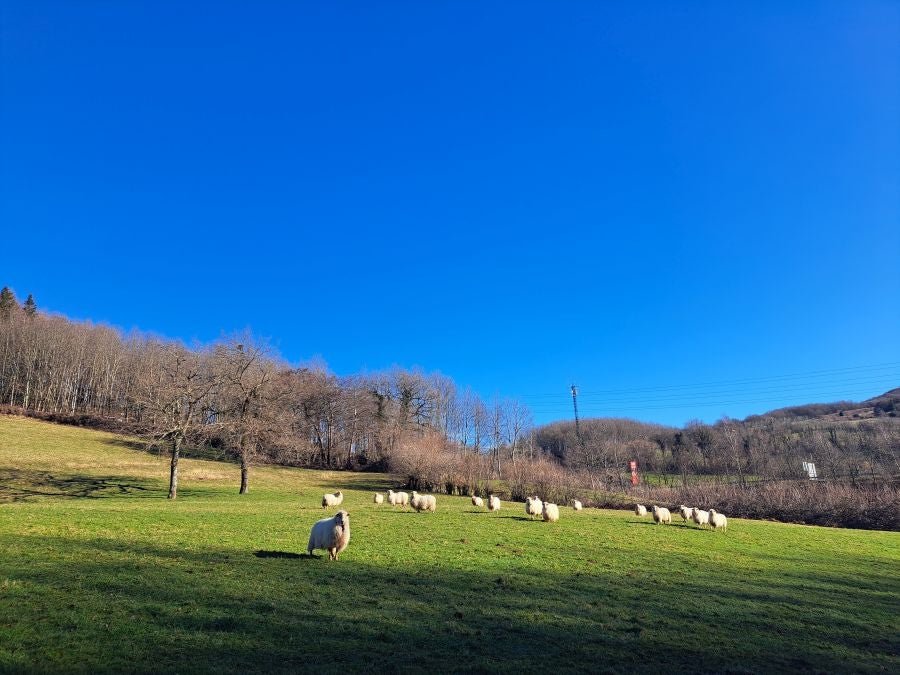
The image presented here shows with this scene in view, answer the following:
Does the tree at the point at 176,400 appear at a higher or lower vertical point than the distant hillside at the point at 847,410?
lower

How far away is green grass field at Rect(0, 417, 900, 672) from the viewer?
24.7 ft

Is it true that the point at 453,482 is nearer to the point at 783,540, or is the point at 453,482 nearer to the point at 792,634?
the point at 783,540

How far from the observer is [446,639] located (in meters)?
8.52

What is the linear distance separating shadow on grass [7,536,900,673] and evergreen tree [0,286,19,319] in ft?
363

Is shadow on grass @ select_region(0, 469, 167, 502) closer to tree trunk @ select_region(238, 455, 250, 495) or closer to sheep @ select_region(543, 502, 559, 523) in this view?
tree trunk @ select_region(238, 455, 250, 495)

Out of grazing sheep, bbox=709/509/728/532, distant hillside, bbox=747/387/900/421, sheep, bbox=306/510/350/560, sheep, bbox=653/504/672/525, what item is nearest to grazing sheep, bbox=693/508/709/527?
grazing sheep, bbox=709/509/728/532

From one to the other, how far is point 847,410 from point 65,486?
222346 mm

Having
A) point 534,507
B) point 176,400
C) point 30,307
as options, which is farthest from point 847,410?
point 30,307

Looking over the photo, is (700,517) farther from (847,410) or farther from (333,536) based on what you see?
(847,410)

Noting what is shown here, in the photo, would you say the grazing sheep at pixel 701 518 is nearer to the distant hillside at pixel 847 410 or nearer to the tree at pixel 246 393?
the tree at pixel 246 393

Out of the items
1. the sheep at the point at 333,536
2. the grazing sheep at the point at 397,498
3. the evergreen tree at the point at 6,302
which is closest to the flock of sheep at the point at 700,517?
the grazing sheep at the point at 397,498

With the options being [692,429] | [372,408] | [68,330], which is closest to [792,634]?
[372,408]

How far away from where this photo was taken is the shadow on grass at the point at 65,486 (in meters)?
35.4

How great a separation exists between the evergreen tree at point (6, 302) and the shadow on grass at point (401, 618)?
111 metres
